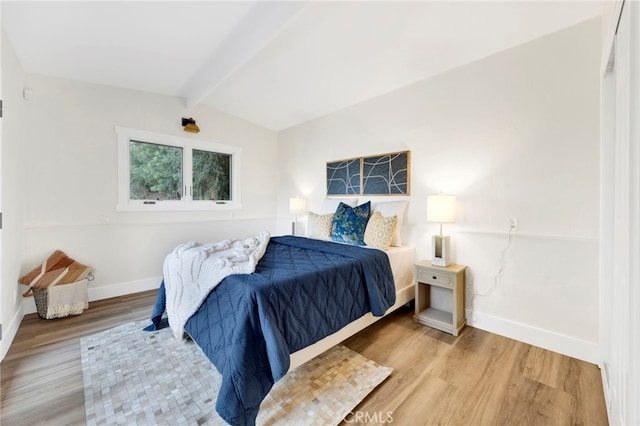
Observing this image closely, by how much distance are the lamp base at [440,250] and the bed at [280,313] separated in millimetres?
499

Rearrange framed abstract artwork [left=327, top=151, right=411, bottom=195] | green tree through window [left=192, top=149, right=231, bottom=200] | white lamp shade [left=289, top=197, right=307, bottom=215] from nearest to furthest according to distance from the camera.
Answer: framed abstract artwork [left=327, top=151, right=411, bottom=195]
green tree through window [left=192, top=149, right=231, bottom=200]
white lamp shade [left=289, top=197, right=307, bottom=215]

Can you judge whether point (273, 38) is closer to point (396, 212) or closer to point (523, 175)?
point (396, 212)

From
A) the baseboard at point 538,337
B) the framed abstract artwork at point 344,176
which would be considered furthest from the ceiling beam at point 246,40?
the baseboard at point 538,337

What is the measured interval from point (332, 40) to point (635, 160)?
221 cm

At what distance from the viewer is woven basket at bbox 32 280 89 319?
8.30 ft

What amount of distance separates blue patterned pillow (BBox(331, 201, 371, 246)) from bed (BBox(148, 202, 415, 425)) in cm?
54

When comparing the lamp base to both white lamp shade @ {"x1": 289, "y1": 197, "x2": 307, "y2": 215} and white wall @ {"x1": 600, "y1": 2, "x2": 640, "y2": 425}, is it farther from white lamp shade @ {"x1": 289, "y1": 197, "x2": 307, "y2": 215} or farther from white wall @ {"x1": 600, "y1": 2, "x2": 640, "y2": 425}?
white lamp shade @ {"x1": 289, "y1": 197, "x2": 307, "y2": 215}

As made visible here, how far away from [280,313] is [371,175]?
91.6 inches

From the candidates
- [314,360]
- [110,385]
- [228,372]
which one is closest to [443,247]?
[314,360]

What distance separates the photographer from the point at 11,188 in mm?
2146

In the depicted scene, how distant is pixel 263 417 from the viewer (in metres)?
1.45

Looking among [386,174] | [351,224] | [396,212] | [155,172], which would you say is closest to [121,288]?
[155,172]

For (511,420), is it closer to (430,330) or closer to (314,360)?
(430,330)

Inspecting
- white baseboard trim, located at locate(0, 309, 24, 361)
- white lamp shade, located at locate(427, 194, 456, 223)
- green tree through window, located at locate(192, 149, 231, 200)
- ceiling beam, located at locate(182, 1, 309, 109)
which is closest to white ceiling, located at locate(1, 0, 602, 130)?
ceiling beam, located at locate(182, 1, 309, 109)
